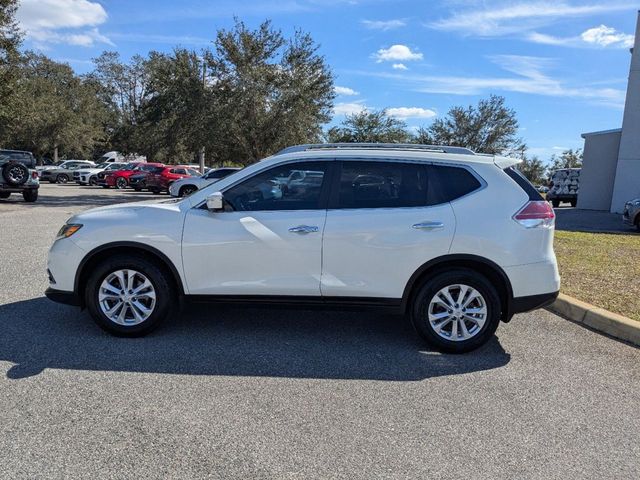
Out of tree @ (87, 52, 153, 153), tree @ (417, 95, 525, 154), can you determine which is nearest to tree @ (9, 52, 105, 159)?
tree @ (87, 52, 153, 153)

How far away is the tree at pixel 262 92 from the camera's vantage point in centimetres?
2233

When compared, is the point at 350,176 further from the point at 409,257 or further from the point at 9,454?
the point at 9,454

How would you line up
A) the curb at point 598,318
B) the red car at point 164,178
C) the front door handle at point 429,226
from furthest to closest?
the red car at point 164,178
the curb at point 598,318
the front door handle at point 429,226

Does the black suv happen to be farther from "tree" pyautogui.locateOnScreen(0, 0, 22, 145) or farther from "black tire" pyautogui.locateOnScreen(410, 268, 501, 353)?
"black tire" pyautogui.locateOnScreen(410, 268, 501, 353)

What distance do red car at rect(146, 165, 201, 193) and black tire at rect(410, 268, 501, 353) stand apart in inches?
957

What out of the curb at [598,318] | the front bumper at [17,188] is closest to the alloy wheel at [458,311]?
the curb at [598,318]

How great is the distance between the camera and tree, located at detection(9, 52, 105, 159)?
4550cm

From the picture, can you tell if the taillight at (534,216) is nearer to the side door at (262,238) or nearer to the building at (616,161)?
the side door at (262,238)

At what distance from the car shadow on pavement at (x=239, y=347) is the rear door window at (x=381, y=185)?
1314 mm

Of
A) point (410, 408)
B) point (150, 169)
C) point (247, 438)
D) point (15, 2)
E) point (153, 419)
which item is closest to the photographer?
point (247, 438)

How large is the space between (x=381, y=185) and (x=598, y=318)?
8.99 feet

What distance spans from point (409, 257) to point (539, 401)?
1.51 metres

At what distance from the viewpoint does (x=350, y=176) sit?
4750 mm

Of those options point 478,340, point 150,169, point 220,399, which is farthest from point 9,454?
point 150,169
